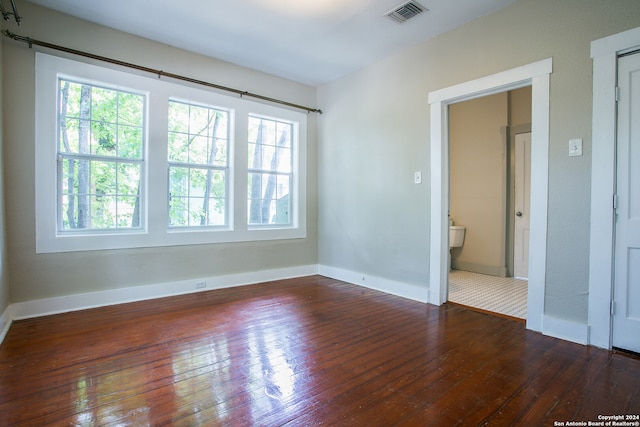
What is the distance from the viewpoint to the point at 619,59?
230 centimetres

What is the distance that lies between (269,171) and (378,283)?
2157mm

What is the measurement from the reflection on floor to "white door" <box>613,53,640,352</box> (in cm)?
80

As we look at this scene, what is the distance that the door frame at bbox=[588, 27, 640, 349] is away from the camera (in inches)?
90.7

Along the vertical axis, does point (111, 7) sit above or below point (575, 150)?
above

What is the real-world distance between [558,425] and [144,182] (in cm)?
393

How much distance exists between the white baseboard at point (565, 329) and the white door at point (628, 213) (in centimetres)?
18

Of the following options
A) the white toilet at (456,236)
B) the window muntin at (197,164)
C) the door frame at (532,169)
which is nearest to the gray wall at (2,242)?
the window muntin at (197,164)

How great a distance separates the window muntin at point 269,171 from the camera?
443 centimetres

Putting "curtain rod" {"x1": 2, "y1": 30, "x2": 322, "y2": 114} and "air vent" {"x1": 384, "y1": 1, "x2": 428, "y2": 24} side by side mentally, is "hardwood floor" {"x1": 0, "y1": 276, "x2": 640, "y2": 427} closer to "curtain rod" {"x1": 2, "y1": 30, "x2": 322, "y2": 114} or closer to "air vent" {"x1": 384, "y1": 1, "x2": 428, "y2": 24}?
"curtain rod" {"x1": 2, "y1": 30, "x2": 322, "y2": 114}

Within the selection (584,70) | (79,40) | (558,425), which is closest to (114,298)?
(79,40)

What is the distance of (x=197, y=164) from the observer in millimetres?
3896

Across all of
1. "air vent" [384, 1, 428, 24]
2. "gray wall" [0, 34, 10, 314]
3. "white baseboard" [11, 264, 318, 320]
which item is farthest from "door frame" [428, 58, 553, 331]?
"gray wall" [0, 34, 10, 314]

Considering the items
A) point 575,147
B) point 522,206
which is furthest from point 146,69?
point 522,206

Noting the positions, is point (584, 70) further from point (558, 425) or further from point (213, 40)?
point (213, 40)
